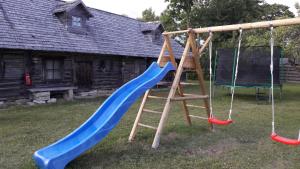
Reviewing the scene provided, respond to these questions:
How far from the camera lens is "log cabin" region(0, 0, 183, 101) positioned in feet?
38.0

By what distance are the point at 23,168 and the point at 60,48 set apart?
8.80 meters

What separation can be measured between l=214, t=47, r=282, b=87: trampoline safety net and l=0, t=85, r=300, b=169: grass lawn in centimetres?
430

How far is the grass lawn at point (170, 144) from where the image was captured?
469 cm

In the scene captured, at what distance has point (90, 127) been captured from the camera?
16.8 feet

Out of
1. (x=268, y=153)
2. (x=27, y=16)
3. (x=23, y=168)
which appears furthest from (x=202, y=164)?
(x=27, y=16)

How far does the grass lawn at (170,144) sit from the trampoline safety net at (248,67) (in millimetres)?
4304

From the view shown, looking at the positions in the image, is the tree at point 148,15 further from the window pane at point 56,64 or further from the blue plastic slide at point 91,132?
the blue plastic slide at point 91,132

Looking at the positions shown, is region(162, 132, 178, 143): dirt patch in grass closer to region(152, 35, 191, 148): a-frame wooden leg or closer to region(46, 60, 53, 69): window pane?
region(152, 35, 191, 148): a-frame wooden leg

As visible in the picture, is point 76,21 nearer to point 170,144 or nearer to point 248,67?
point 248,67

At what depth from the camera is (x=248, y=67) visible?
13703 millimetres

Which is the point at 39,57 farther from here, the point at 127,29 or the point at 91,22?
the point at 127,29

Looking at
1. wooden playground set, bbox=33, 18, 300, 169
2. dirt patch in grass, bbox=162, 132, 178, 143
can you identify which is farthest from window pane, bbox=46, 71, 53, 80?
dirt patch in grass, bbox=162, 132, 178, 143

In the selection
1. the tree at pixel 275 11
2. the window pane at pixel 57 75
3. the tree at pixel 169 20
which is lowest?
the window pane at pixel 57 75

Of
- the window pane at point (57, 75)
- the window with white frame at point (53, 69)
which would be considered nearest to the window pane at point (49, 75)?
the window with white frame at point (53, 69)
